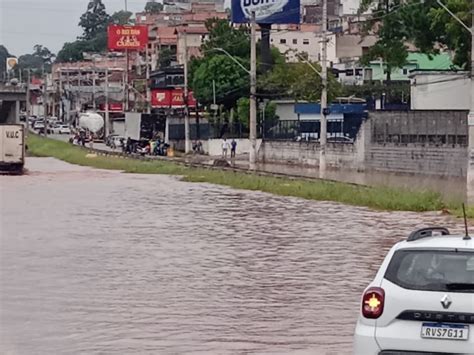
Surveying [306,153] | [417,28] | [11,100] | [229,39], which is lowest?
[306,153]

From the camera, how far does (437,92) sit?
221 feet

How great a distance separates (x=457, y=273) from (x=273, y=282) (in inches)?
407

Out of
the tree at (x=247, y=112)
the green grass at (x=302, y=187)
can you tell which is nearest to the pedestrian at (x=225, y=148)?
the tree at (x=247, y=112)

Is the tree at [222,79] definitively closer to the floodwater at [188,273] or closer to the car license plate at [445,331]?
the floodwater at [188,273]

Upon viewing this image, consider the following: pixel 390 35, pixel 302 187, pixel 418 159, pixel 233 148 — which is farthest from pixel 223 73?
pixel 302 187

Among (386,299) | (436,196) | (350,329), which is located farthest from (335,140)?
(386,299)

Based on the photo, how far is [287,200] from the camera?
41.6m

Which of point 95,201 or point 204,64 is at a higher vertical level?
point 204,64

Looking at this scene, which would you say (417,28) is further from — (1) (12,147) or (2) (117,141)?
(2) (117,141)

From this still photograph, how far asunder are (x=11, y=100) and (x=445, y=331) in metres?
118

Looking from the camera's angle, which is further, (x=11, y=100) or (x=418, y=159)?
(x=11, y=100)

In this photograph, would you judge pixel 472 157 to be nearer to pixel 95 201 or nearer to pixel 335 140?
pixel 95 201

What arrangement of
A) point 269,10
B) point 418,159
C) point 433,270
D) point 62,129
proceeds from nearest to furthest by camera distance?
point 433,270
point 418,159
point 269,10
point 62,129

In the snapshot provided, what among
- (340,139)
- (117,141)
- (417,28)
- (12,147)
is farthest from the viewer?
(117,141)
